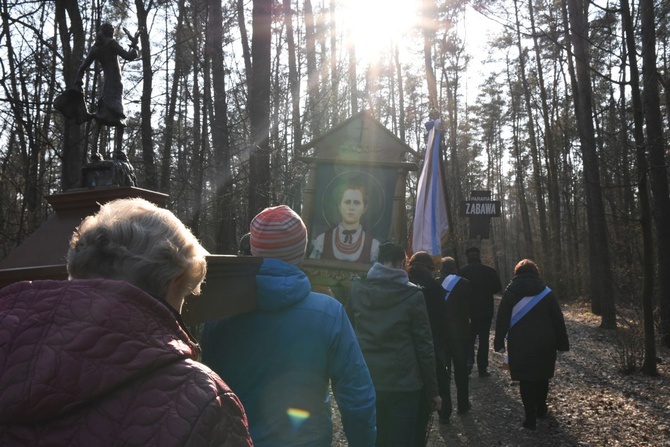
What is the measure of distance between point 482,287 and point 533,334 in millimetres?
2845

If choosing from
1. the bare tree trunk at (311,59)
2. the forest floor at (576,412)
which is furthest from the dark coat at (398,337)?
the bare tree trunk at (311,59)

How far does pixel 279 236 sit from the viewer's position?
8.12 feet

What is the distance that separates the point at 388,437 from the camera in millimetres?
4340

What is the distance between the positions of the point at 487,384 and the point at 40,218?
890 cm

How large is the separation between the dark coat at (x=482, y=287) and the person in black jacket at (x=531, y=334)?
2492 millimetres

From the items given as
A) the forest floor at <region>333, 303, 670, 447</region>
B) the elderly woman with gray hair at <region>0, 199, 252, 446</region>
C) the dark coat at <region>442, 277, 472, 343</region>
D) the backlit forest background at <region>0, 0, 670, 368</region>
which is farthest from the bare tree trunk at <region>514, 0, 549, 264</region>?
the elderly woman with gray hair at <region>0, 199, 252, 446</region>

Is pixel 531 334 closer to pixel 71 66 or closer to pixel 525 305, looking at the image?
pixel 525 305

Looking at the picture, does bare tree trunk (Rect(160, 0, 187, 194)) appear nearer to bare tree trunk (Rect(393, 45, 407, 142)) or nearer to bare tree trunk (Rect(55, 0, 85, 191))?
bare tree trunk (Rect(55, 0, 85, 191))

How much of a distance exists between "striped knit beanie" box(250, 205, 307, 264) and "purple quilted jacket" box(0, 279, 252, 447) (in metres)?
1.29

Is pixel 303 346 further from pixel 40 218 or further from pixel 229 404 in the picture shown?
pixel 40 218

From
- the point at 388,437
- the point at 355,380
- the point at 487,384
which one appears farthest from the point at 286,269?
the point at 487,384

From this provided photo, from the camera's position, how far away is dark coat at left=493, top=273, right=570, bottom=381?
653cm

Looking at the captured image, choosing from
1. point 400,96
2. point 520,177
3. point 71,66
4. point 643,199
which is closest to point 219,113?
point 71,66

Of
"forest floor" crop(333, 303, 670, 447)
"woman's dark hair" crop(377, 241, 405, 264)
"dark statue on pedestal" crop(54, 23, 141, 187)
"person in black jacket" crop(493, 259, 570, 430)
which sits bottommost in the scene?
"forest floor" crop(333, 303, 670, 447)
